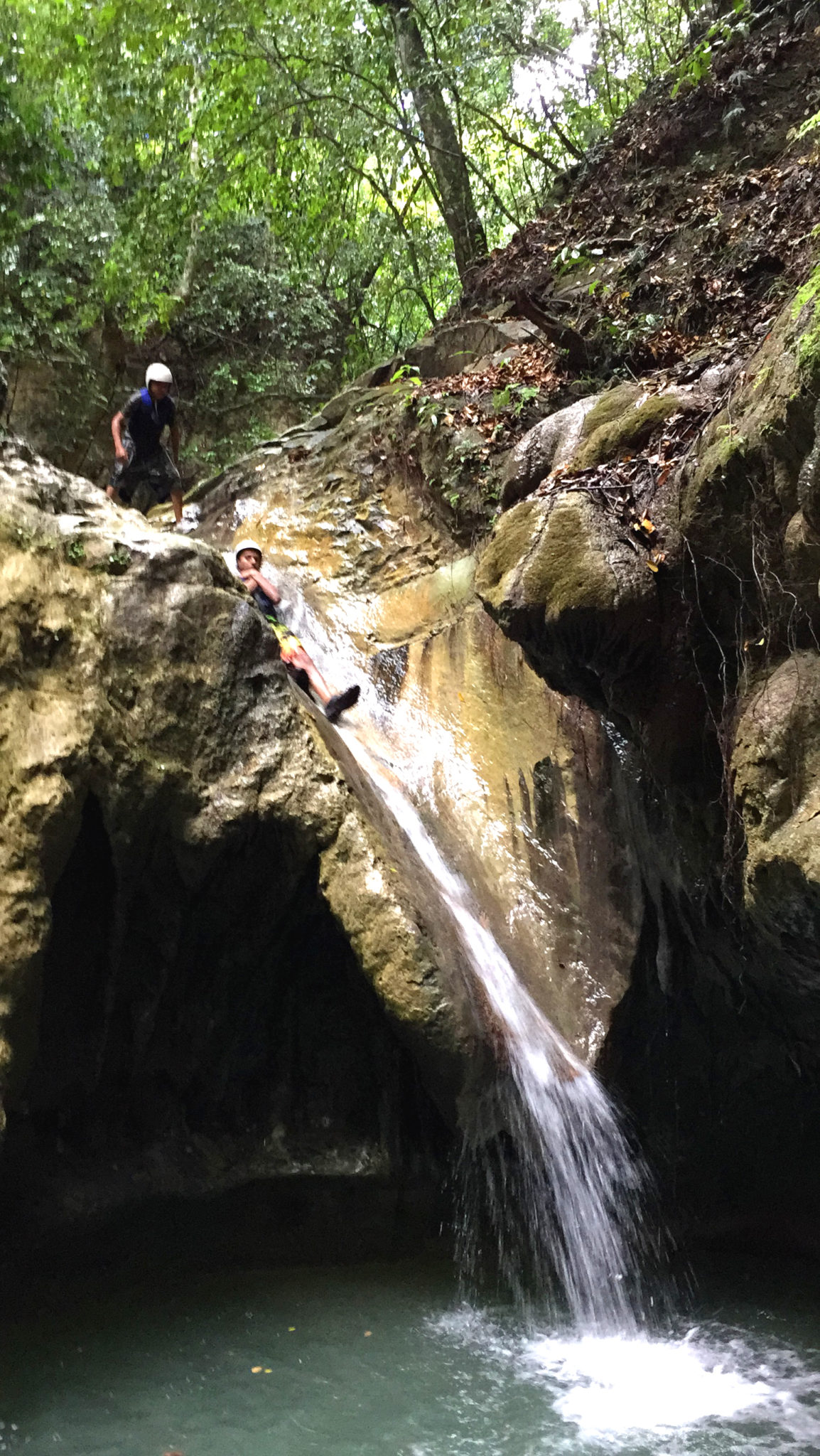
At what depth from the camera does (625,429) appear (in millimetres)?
5355

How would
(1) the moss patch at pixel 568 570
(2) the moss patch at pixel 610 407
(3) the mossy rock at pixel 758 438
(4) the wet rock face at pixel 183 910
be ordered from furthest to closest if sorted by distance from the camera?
(2) the moss patch at pixel 610 407 < (1) the moss patch at pixel 568 570 < (4) the wet rock face at pixel 183 910 < (3) the mossy rock at pixel 758 438

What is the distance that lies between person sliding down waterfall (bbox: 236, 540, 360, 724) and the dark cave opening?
197 cm

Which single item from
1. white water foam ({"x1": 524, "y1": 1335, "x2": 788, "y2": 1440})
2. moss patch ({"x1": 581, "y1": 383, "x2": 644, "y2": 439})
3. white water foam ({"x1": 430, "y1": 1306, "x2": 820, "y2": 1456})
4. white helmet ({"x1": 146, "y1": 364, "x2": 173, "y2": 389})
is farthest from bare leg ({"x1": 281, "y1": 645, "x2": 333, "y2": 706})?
white water foam ({"x1": 524, "y1": 1335, "x2": 788, "y2": 1440})

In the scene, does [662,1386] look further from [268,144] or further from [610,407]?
[268,144]

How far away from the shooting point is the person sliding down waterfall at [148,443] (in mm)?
8859

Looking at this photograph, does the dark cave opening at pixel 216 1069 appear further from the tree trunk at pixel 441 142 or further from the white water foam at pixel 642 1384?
the tree trunk at pixel 441 142

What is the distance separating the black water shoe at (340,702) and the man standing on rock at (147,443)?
3114 millimetres

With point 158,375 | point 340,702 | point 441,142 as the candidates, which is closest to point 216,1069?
point 340,702

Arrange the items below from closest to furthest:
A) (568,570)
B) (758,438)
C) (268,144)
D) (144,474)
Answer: (758,438)
(568,570)
(144,474)
(268,144)

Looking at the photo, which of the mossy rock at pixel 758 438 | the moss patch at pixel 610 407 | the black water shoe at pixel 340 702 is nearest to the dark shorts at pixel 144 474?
the black water shoe at pixel 340 702

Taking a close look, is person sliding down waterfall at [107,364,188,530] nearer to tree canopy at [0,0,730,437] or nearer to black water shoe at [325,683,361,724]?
black water shoe at [325,683,361,724]

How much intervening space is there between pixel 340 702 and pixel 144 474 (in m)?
3.55

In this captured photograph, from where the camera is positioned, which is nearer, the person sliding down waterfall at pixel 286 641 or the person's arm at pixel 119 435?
the person sliding down waterfall at pixel 286 641

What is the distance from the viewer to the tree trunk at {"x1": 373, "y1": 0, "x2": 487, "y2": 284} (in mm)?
11664
